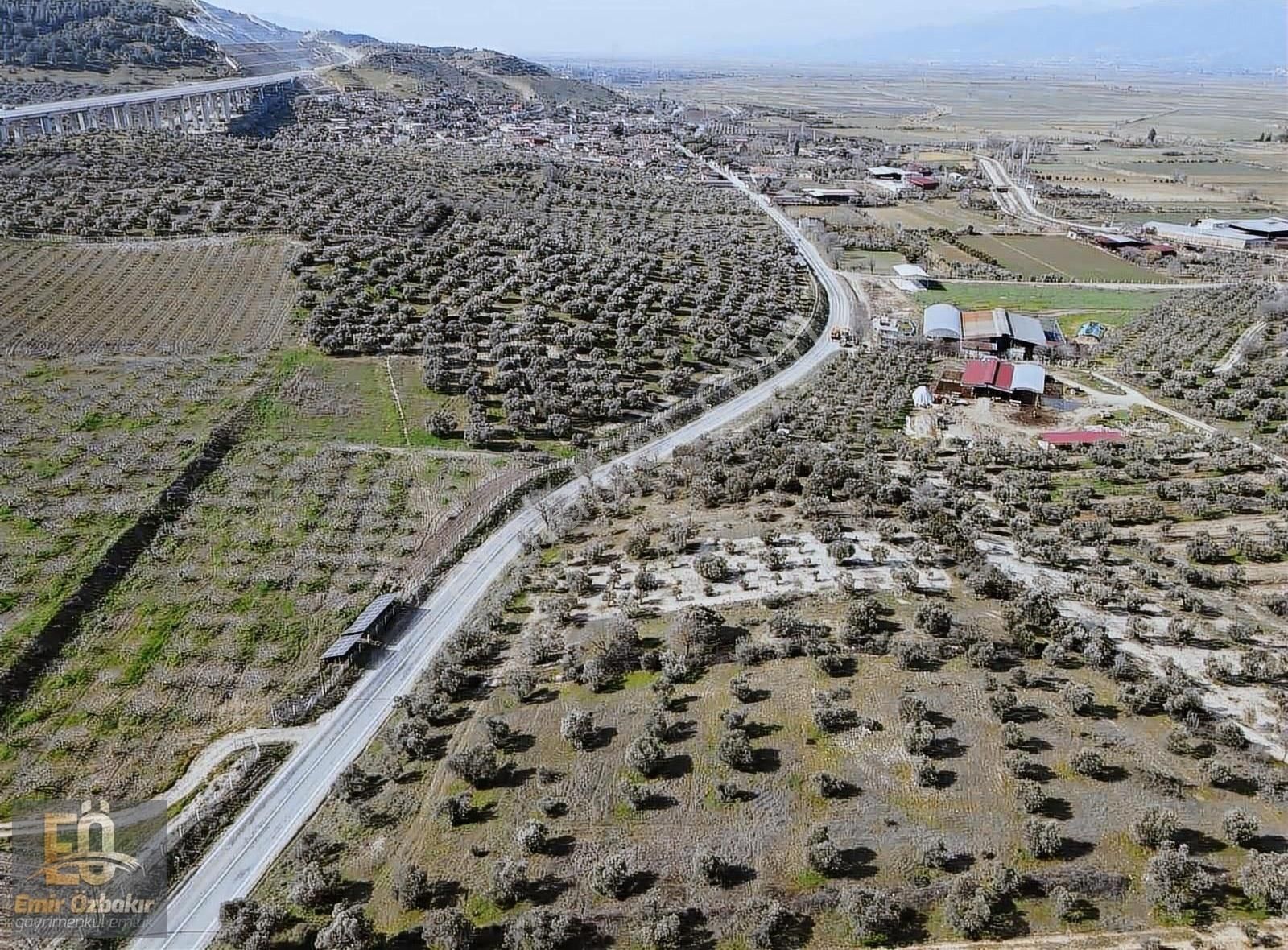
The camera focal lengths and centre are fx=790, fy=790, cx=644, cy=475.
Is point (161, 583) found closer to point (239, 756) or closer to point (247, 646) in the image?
point (247, 646)

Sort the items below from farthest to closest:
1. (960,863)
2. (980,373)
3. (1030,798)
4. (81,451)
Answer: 1. (980,373)
2. (81,451)
3. (1030,798)
4. (960,863)

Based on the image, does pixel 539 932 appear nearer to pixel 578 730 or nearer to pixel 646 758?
pixel 646 758

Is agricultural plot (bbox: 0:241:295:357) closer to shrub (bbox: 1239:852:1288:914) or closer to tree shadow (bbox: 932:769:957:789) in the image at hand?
tree shadow (bbox: 932:769:957:789)

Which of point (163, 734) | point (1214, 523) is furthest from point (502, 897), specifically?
point (1214, 523)

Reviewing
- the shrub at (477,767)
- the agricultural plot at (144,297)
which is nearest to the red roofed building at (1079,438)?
the shrub at (477,767)

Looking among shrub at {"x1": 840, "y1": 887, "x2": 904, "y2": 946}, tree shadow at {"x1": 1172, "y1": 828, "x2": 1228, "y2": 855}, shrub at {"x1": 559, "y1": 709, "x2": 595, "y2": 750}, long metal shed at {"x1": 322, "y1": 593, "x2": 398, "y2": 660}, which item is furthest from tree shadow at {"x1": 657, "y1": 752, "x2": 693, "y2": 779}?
long metal shed at {"x1": 322, "y1": 593, "x2": 398, "y2": 660}

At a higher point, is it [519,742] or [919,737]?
[919,737]

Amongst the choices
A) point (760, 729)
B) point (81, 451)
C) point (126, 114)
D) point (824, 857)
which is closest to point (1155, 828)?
point (824, 857)

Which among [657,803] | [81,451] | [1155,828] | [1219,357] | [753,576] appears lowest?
[657,803]
